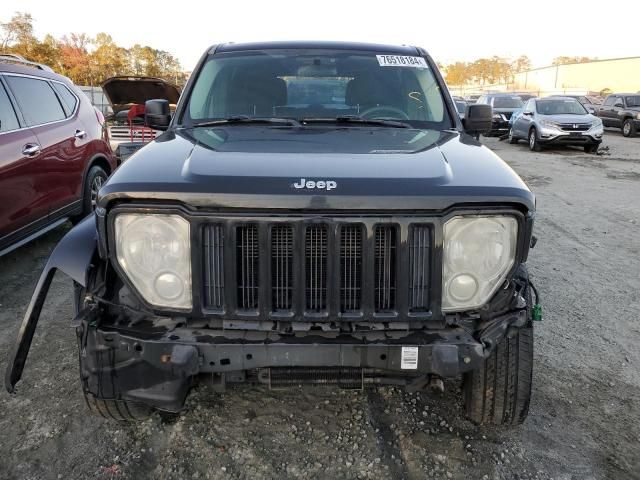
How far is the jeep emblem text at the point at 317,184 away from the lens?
215cm

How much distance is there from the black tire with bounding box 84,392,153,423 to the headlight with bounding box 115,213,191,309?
27.7 inches

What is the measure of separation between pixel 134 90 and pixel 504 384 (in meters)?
10.5

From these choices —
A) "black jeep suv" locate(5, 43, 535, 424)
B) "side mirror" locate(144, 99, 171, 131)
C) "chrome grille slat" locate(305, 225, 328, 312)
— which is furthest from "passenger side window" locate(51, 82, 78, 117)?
"chrome grille slat" locate(305, 225, 328, 312)

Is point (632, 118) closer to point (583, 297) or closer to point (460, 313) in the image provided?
point (583, 297)

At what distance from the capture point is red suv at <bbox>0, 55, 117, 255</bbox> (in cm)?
464

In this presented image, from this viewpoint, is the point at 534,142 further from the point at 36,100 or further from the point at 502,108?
the point at 36,100

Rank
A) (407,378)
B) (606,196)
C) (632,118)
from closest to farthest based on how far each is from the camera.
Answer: (407,378), (606,196), (632,118)

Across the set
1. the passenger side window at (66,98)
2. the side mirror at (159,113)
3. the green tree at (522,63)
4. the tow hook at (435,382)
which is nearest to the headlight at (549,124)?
the passenger side window at (66,98)

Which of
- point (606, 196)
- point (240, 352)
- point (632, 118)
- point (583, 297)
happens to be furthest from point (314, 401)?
point (632, 118)

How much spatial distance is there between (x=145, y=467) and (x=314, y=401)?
971mm

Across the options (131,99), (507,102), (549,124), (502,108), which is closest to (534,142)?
(549,124)

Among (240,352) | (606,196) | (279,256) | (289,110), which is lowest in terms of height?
(606,196)

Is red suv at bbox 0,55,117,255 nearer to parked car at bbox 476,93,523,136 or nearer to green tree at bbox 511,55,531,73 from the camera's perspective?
parked car at bbox 476,93,523,136

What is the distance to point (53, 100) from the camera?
18.6 feet
